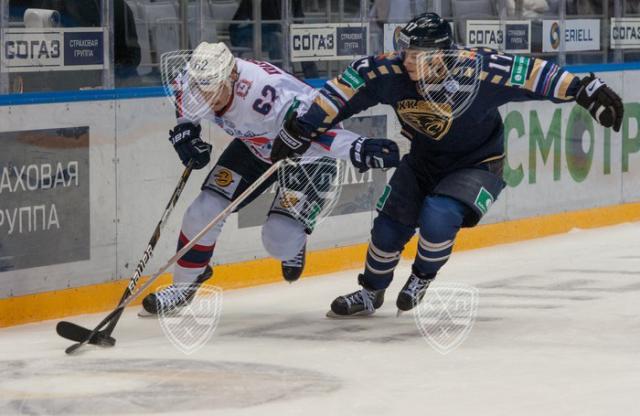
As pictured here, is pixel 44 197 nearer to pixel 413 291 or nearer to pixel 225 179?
pixel 225 179

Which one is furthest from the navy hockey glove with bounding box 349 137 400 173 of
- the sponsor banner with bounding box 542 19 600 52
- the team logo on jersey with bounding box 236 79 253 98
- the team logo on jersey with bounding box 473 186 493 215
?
the sponsor banner with bounding box 542 19 600 52

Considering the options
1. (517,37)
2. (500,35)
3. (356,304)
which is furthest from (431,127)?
(517,37)

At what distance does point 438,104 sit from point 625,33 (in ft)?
15.8

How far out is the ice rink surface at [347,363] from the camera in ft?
16.8

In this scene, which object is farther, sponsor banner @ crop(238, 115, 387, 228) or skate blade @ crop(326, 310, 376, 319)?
sponsor banner @ crop(238, 115, 387, 228)

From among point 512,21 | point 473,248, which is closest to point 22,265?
point 473,248

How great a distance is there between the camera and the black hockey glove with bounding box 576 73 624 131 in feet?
20.2

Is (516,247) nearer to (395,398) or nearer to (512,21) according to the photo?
(512,21)

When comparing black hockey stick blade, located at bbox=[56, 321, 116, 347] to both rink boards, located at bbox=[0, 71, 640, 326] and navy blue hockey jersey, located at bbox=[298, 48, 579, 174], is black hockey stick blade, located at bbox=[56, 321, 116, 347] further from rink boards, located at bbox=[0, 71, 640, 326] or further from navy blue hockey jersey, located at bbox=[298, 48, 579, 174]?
navy blue hockey jersey, located at bbox=[298, 48, 579, 174]

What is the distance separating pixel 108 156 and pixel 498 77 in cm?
193

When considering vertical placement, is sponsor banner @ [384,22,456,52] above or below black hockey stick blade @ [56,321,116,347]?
above

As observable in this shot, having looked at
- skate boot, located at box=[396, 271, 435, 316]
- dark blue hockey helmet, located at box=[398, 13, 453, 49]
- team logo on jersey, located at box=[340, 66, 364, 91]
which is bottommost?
skate boot, located at box=[396, 271, 435, 316]

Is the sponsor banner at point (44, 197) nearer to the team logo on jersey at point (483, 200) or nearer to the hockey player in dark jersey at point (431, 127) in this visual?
the hockey player in dark jersey at point (431, 127)

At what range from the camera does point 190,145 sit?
6.75 metres
